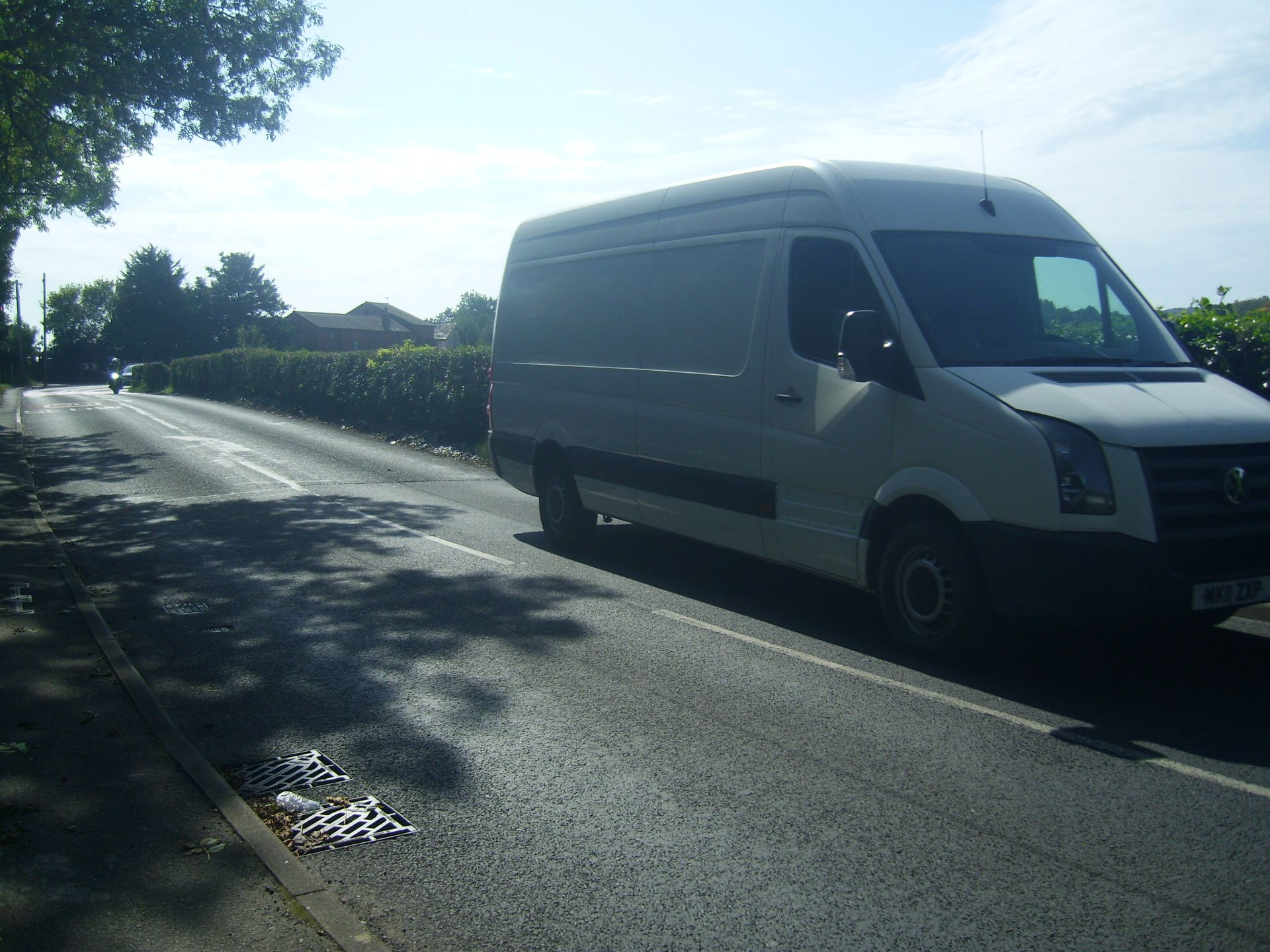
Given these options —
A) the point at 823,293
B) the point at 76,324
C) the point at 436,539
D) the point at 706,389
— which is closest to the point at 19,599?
the point at 436,539

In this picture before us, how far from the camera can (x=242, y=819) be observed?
4.05 meters

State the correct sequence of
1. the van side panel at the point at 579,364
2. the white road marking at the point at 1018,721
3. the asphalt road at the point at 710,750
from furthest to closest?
1. the van side panel at the point at 579,364
2. the white road marking at the point at 1018,721
3. the asphalt road at the point at 710,750

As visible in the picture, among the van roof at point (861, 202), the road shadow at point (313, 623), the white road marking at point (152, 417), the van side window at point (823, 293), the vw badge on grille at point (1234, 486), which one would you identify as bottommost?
the road shadow at point (313, 623)

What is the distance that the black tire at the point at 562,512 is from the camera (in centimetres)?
1009

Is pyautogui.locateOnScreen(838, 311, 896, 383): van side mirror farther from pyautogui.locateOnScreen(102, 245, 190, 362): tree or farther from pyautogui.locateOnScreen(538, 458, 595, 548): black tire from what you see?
pyautogui.locateOnScreen(102, 245, 190, 362): tree

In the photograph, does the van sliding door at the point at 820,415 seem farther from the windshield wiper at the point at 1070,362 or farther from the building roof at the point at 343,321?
the building roof at the point at 343,321

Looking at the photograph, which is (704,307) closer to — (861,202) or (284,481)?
(861,202)

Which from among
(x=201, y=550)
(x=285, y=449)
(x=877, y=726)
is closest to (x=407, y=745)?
(x=877, y=726)

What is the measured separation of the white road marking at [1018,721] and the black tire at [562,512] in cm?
295

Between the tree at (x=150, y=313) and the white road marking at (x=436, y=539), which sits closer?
the white road marking at (x=436, y=539)

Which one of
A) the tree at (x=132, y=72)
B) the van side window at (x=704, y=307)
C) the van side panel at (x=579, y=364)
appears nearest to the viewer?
the van side window at (x=704, y=307)

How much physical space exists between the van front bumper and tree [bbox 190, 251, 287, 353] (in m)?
108

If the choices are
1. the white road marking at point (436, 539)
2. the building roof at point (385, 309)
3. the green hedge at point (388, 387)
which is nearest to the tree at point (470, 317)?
the building roof at point (385, 309)

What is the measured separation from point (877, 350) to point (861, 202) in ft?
3.49
